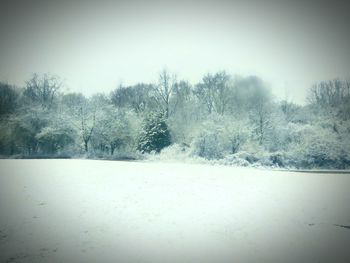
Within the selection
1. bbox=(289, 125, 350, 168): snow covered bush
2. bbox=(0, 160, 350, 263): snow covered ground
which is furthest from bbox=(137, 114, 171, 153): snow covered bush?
bbox=(0, 160, 350, 263): snow covered ground

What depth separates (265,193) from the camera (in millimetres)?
13945

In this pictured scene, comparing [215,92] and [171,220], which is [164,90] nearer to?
[215,92]

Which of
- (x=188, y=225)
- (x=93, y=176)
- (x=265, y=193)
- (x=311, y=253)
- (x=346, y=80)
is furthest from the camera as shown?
(x=346, y=80)

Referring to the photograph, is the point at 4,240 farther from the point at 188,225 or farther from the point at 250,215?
the point at 250,215

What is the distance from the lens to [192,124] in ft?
130

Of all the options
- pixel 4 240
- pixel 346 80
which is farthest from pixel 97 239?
pixel 346 80

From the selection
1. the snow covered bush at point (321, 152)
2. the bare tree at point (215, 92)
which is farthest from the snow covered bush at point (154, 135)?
the snow covered bush at point (321, 152)

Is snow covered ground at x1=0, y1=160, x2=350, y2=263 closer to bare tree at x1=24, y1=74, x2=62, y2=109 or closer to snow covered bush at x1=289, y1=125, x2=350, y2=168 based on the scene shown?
snow covered bush at x1=289, y1=125, x2=350, y2=168

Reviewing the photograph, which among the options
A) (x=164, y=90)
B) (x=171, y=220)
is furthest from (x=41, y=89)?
(x=171, y=220)

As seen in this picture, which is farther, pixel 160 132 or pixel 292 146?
pixel 160 132

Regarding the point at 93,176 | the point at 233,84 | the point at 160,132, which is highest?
the point at 233,84

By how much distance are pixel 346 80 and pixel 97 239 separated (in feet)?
173

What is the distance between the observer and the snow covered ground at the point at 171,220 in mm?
7777

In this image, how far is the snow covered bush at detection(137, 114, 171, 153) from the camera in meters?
36.2
